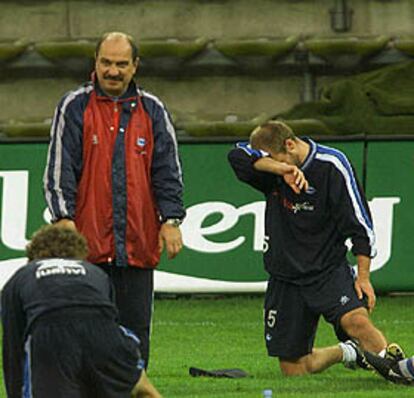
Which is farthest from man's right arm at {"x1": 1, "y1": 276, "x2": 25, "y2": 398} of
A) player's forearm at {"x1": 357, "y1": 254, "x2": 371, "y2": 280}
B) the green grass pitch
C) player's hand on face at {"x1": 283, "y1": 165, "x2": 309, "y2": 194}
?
player's forearm at {"x1": 357, "y1": 254, "x2": 371, "y2": 280}

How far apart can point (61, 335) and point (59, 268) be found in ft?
0.92

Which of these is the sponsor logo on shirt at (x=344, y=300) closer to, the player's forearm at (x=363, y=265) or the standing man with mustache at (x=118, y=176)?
the player's forearm at (x=363, y=265)

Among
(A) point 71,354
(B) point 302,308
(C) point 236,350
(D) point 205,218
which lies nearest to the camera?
(A) point 71,354

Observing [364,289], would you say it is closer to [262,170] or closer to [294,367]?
[294,367]

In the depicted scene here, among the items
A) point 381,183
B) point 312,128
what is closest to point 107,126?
point 381,183

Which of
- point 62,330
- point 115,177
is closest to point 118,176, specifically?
point 115,177

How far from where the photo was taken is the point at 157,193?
9820 mm

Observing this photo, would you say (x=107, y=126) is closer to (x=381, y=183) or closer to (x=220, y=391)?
(x=220, y=391)

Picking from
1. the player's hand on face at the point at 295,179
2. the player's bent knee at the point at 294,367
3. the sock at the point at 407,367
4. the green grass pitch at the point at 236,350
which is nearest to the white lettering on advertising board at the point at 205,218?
the green grass pitch at the point at 236,350

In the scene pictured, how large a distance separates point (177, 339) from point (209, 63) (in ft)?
28.4

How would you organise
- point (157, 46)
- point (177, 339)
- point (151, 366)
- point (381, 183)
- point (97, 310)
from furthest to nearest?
point (157, 46)
point (381, 183)
point (177, 339)
point (151, 366)
point (97, 310)

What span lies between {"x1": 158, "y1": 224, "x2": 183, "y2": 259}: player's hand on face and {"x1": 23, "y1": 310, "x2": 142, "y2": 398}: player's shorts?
1545 millimetres

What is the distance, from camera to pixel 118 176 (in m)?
9.73

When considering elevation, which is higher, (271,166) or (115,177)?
(115,177)
